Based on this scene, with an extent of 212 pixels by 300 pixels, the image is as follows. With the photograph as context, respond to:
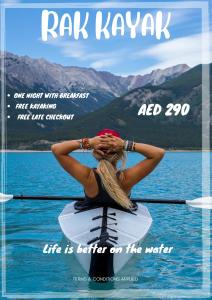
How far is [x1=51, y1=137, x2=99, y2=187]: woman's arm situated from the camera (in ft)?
24.4

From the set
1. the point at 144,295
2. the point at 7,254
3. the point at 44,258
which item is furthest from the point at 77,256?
the point at 7,254

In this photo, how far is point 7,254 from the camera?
34.8ft

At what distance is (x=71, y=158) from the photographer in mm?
7629

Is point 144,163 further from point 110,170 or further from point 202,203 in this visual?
point 202,203

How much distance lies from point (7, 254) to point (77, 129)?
595 ft

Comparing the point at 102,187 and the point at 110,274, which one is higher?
the point at 102,187

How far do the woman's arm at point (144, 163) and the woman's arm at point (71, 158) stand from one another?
2.22 ft

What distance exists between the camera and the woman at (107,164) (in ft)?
24.2

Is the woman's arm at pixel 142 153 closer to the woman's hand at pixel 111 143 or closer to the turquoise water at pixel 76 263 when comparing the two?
the woman's hand at pixel 111 143

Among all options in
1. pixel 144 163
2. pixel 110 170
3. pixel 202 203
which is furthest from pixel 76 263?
pixel 202 203

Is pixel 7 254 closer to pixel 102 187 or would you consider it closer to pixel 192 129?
pixel 102 187

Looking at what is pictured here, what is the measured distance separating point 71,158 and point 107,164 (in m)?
0.59

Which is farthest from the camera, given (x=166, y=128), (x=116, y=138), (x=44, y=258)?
(x=166, y=128)

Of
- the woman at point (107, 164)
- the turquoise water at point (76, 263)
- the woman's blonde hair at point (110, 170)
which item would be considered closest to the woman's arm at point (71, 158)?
the woman at point (107, 164)
